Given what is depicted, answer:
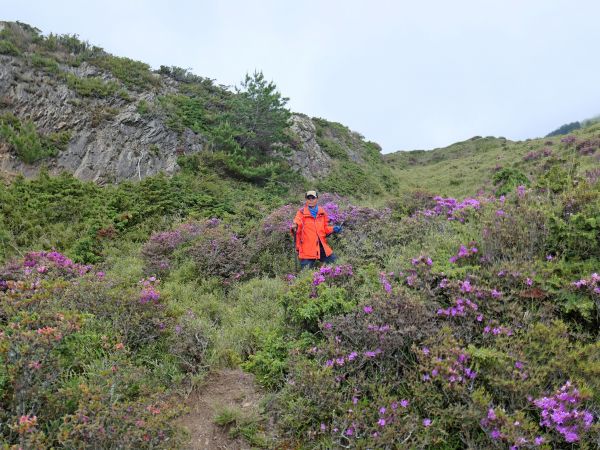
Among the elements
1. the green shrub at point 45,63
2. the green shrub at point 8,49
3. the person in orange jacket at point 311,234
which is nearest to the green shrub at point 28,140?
the green shrub at point 45,63

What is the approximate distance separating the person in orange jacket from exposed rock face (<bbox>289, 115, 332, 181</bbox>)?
11109mm

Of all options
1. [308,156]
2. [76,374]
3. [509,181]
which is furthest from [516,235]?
[308,156]

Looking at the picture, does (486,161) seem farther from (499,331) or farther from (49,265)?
(49,265)

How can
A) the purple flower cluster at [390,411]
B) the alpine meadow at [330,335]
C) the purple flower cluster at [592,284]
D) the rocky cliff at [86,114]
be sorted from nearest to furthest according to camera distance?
1. the alpine meadow at [330,335]
2. the purple flower cluster at [390,411]
3. the purple flower cluster at [592,284]
4. the rocky cliff at [86,114]

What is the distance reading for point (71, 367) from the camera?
133 inches

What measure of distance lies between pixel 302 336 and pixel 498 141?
127 ft

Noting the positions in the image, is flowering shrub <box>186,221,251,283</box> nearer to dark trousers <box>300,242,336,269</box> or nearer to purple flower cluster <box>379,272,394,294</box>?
dark trousers <box>300,242,336,269</box>

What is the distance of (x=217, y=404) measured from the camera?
3.40m

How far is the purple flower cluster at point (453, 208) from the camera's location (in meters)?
5.84

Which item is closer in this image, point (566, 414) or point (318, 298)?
Result: point (566, 414)

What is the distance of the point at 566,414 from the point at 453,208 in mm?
4692

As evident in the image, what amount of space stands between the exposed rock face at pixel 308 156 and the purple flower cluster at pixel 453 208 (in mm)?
11547

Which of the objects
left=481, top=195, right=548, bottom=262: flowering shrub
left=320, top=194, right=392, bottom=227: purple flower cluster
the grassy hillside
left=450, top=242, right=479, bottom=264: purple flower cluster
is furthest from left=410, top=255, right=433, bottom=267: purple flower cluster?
the grassy hillside

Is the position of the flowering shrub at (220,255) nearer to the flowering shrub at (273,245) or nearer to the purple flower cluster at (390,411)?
the flowering shrub at (273,245)
